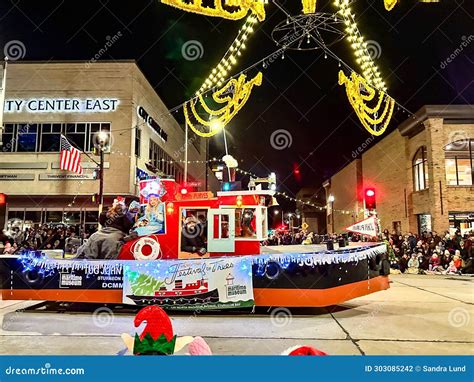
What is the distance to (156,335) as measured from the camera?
2461 millimetres

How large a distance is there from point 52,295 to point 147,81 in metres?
22.5

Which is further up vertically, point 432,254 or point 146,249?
point 146,249

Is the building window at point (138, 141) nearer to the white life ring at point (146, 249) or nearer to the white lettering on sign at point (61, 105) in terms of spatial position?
the white lettering on sign at point (61, 105)

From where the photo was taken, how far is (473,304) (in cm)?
828

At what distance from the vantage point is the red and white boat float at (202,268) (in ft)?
23.1

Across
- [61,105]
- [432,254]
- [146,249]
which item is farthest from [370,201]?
[61,105]

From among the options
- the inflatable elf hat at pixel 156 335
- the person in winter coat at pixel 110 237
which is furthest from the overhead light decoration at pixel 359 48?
the inflatable elf hat at pixel 156 335

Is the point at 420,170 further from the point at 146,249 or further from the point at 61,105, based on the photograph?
the point at 61,105

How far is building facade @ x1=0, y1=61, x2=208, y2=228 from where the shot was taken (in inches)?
883

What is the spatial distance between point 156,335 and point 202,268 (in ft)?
15.4

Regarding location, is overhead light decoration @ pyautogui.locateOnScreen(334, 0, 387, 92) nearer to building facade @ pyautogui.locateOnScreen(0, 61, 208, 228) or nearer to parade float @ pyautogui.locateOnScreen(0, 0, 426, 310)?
parade float @ pyautogui.locateOnScreen(0, 0, 426, 310)

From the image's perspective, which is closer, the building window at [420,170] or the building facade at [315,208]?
the building facade at [315,208]
